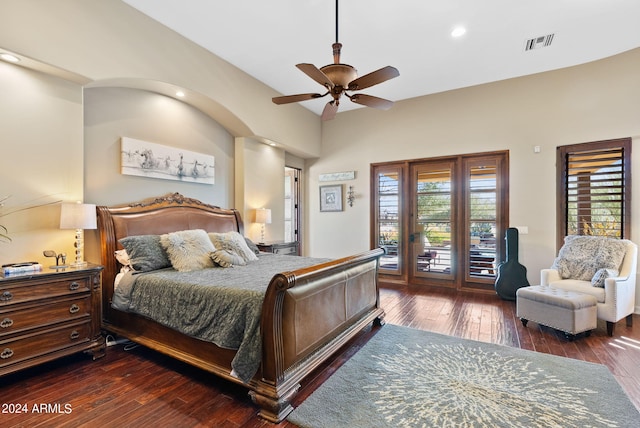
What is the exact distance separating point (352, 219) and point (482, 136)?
2.78 m

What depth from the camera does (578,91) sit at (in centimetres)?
444

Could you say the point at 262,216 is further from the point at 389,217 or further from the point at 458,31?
the point at 458,31

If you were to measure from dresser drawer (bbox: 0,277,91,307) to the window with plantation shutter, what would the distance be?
5.98 metres

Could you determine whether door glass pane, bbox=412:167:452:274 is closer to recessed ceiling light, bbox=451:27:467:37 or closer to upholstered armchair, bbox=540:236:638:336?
upholstered armchair, bbox=540:236:638:336

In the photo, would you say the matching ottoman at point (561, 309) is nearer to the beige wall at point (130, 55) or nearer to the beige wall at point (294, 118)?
the beige wall at point (294, 118)

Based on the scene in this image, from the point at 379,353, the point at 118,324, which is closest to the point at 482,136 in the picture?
the point at 379,353

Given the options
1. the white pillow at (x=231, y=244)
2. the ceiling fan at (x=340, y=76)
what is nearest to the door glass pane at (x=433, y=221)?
the ceiling fan at (x=340, y=76)

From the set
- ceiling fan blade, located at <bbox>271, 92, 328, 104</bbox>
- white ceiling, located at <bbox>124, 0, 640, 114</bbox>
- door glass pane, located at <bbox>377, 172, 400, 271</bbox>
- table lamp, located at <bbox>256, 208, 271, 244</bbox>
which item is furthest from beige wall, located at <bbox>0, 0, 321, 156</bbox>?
door glass pane, located at <bbox>377, 172, 400, 271</bbox>

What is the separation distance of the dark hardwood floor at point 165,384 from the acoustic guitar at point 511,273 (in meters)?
1.00

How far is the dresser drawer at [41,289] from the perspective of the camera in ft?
7.31

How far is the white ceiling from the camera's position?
124 inches

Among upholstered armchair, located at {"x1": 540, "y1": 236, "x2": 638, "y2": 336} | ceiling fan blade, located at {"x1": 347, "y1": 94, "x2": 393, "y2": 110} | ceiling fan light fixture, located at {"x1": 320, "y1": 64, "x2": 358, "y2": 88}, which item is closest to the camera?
ceiling fan light fixture, located at {"x1": 320, "y1": 64, "x2": 358, "y2": 88}

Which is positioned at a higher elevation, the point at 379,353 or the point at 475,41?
the point at 475,41

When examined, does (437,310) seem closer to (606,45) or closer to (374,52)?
(374,52)
